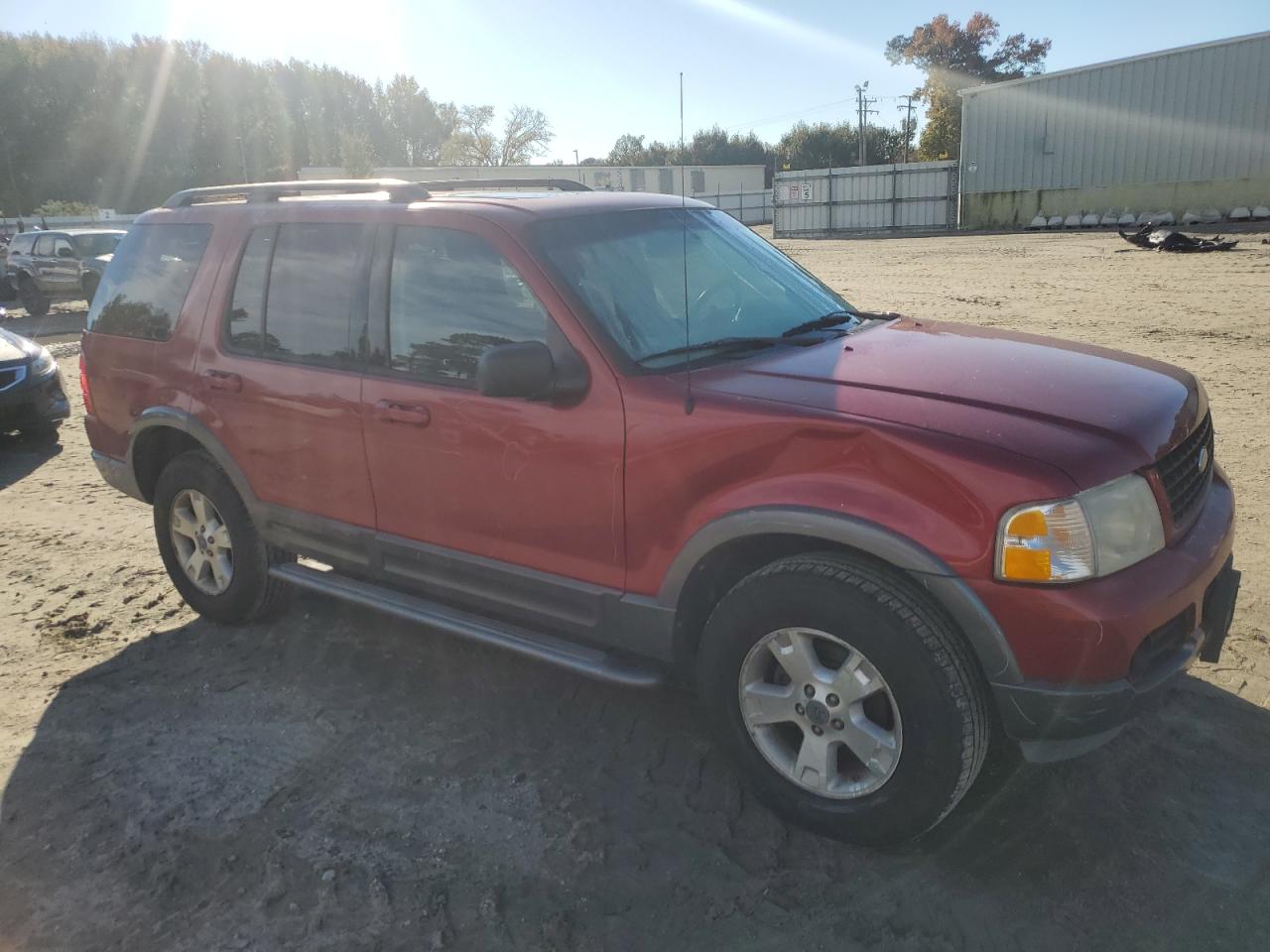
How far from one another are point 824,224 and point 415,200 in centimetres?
3891

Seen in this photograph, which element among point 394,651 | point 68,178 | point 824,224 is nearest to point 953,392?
point 394,651

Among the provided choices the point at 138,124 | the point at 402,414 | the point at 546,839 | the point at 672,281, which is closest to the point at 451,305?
the point at 402,414

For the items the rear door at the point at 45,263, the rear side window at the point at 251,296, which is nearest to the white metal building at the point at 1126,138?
the rear door at the point at 45,263

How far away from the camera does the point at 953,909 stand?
8.69ft

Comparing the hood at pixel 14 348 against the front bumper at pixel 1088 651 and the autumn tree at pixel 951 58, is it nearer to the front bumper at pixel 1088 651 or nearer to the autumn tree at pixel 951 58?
the front bumper at pixel 1088 651

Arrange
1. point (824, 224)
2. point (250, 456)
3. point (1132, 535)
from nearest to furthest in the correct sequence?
point (1132, 535), point (250, 456), point (824, 224)

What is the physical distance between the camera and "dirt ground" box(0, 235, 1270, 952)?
8.70ft

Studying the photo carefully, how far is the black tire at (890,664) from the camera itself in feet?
8.52

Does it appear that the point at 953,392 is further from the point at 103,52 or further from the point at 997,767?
the point at 103,52

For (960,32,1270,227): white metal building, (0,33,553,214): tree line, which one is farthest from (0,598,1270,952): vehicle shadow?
(0,33,553,214): tree line

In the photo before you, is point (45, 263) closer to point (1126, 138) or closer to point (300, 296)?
point (300, 296)

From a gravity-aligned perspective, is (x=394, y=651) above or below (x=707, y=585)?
below

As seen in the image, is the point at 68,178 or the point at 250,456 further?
the point at 68,178

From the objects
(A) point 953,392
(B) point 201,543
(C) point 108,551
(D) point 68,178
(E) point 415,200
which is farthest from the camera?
(D) point 68,178
